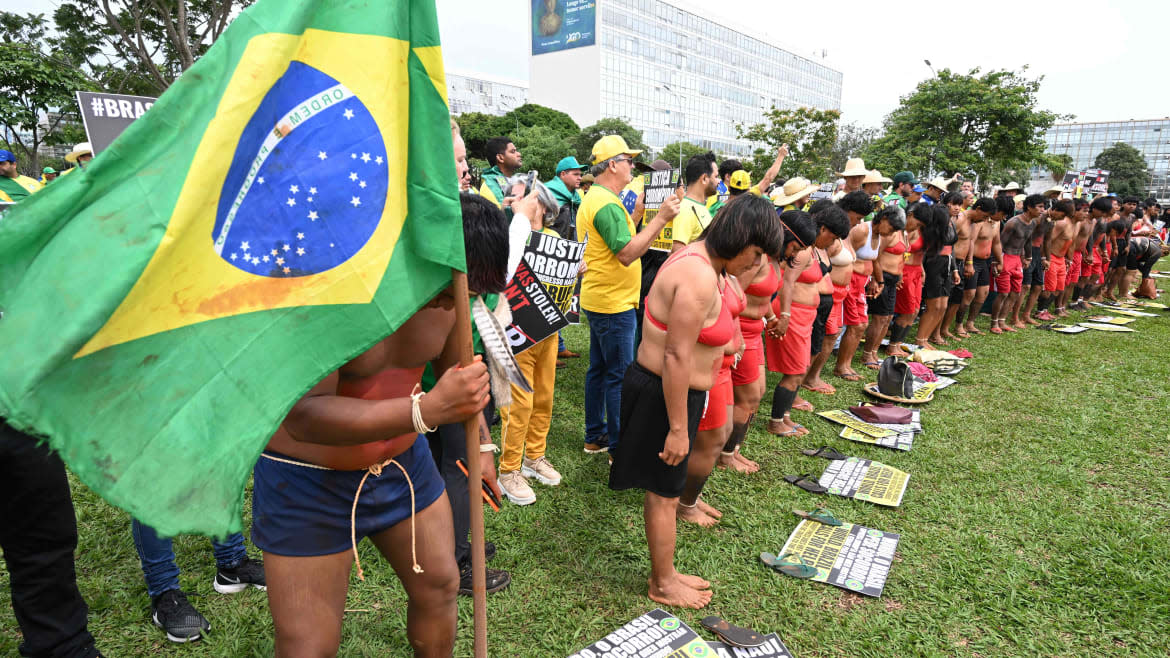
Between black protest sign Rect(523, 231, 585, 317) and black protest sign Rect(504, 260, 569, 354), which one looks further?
black protest sign Rect(523, 231, 585, 317)

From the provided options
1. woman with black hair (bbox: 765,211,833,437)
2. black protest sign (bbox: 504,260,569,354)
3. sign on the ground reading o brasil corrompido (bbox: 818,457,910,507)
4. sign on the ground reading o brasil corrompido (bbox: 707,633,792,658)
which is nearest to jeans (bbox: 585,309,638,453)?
black protest sign (bbox: 504,260,569,354)

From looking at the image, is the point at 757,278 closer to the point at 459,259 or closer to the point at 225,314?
the point at 459,259

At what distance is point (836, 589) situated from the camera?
3.28 metres

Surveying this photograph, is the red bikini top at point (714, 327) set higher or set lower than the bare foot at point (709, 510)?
higher

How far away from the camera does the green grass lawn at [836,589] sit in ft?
9.48

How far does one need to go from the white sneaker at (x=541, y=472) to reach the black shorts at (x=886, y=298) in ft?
17.1

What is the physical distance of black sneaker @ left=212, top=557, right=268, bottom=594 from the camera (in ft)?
10.1

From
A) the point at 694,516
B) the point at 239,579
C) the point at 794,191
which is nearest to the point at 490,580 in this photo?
the point at 239,579

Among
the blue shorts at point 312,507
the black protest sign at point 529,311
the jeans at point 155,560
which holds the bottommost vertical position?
the jeans at point 155,560

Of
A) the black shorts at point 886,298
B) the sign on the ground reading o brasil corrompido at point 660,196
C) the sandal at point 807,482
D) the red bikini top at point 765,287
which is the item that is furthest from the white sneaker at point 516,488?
the black shorts at point 886,298

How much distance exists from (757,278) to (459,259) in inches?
131

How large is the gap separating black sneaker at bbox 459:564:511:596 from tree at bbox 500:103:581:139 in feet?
170

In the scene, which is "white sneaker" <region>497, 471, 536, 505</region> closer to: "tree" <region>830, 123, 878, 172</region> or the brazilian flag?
the brazilian flag

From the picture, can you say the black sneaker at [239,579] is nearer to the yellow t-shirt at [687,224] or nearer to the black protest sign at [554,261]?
the black protest sign at [554,261]
